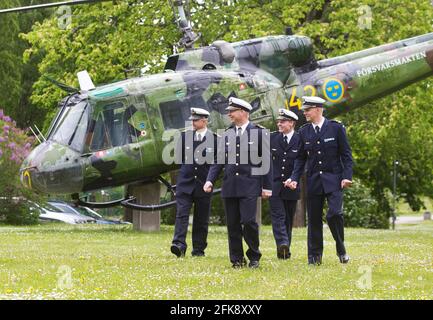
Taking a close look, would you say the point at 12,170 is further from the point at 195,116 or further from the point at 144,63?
the point at 195,116

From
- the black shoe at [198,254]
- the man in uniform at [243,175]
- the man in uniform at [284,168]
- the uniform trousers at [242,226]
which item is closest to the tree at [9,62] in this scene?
the man in uniform at [284,168]

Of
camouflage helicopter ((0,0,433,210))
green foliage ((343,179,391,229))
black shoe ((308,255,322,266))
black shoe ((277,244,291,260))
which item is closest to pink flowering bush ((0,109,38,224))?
camouflage helicopter ((0,0,433,210))

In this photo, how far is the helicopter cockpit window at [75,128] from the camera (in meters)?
21.0

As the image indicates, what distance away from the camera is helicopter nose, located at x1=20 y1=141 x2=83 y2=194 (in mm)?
20906

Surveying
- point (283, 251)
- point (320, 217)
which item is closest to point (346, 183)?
point (320, 217)

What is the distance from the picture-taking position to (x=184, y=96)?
845 inches

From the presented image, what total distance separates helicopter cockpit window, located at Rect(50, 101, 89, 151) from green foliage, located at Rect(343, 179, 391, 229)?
23995 millimetres

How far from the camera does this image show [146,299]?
10.4 metres

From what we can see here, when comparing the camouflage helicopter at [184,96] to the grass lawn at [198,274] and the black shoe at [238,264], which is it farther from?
the black shoe at [238,264]

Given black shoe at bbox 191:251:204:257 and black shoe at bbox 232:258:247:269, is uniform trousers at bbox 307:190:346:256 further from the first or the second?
black shoe at bbox 191:251:204:257

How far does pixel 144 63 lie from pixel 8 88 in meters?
12.7

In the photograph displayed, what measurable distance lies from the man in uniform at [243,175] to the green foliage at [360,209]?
30.4m
